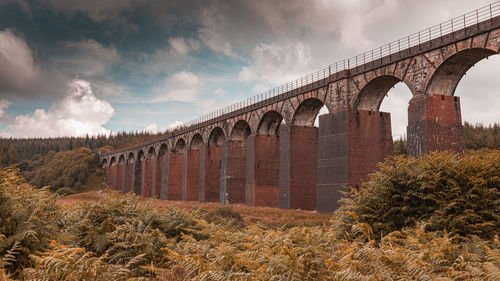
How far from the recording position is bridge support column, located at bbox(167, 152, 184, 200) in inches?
1959

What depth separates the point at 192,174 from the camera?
151 ft

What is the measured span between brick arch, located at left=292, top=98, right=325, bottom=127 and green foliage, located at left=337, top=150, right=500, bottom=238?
19.5m

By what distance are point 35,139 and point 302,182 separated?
203310 mm

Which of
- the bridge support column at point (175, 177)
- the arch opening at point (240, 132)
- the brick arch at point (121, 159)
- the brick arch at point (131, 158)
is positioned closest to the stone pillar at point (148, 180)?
the bridge support column at point (175, 177)

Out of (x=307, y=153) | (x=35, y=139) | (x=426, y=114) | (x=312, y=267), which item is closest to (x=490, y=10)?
(x=426, y=114)

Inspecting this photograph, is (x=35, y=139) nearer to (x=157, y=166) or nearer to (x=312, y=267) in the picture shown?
(x=157, y=166)

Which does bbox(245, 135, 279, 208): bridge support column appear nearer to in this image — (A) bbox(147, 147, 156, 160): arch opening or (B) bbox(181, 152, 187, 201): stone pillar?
(B) bbox(181, 152, 187, 201): stone pillar

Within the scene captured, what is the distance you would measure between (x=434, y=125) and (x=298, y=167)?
11.7 m

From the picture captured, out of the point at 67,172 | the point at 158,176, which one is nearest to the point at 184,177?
the point at 158,176

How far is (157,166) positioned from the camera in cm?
5603

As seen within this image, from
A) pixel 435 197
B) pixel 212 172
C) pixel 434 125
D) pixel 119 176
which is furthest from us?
pixel 119 176

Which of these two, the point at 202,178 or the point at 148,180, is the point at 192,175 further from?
the point at 148,180

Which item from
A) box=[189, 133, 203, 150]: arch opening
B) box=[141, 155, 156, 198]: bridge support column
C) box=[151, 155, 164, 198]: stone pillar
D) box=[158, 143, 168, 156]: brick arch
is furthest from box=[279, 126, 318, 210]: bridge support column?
box=[141, 155, 156, 198]: bridge support column

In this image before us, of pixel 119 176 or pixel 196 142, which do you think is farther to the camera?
pixel 119 176
